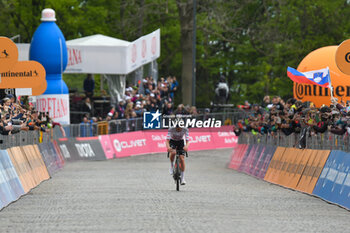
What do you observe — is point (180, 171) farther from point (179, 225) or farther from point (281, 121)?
point (179, 225)

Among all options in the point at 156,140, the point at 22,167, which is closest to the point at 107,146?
the point at 156,140

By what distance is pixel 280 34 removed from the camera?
5769 centimetres

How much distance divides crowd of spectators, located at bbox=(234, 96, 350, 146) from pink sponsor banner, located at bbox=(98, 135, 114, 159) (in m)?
10.2

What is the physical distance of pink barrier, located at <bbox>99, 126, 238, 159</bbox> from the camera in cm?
4141

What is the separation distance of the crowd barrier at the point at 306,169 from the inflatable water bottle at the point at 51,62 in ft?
40.7

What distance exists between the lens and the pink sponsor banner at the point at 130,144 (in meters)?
41.8

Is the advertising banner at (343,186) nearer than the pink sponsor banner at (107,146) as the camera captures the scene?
Yes

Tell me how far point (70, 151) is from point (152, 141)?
891cm

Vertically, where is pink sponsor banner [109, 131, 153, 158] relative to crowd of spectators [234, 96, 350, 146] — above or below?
below

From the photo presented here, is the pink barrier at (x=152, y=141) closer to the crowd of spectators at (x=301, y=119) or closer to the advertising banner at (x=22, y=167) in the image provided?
the crowd of spectators at (x=301, y=119)

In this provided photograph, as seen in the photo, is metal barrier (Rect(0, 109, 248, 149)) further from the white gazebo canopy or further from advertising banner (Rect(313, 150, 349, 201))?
advertising banner (Rect(313, 150, 349, 201))

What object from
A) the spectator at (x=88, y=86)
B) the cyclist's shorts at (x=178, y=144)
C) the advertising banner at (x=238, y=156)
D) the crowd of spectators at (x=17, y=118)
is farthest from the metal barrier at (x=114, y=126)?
the cyclist's shorts at (x=178, y=144)

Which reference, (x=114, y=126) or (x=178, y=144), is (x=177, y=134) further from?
(x=114, y=126)

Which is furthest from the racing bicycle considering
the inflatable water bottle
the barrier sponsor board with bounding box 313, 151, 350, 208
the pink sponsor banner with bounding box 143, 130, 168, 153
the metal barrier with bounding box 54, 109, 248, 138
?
the pink sponsor banner with bounding box 143, 130, 168, 153
